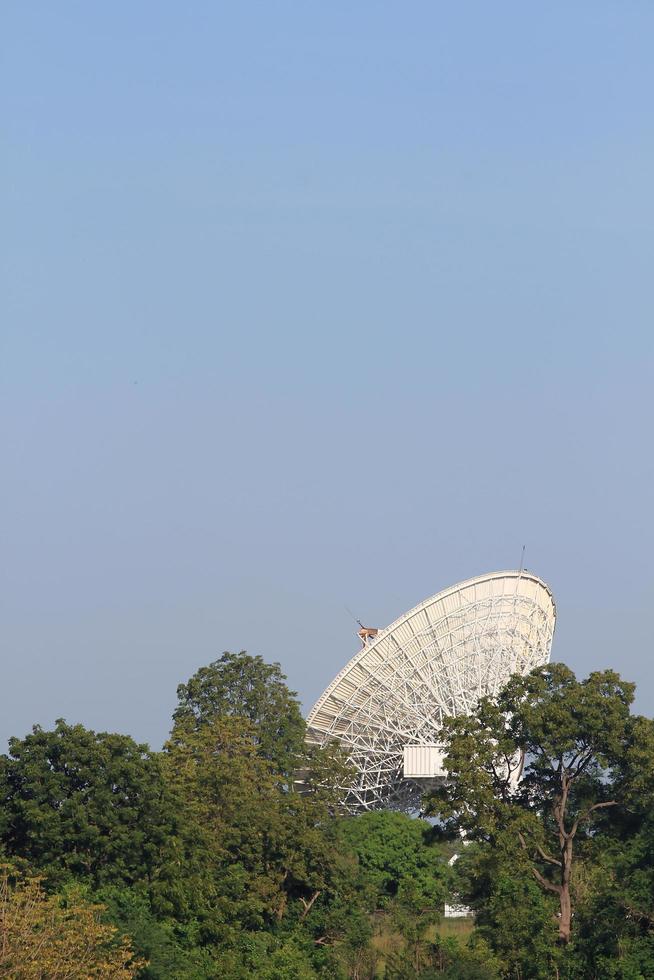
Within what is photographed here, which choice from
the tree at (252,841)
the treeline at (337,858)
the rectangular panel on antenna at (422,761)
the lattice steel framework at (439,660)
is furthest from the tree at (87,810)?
the rectangular panel on antenna at (422,761)

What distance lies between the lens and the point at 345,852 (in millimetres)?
73688

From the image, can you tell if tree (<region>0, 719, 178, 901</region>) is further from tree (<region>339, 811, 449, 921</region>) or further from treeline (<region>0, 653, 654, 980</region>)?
tree (<region>339, 811, 449, 921</region>)

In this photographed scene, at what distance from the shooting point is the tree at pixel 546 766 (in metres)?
55.9

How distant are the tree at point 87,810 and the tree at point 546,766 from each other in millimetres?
9723

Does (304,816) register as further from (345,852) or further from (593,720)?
(593,720)

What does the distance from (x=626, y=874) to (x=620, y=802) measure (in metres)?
7.44

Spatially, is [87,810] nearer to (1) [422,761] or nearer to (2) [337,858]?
(2) [337,858]

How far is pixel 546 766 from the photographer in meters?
57.8

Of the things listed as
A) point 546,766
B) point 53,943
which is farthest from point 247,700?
point 53,943

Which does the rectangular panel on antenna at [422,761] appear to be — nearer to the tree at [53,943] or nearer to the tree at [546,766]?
the tree at [546,766]

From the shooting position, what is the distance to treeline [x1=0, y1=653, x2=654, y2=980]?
50.0 m

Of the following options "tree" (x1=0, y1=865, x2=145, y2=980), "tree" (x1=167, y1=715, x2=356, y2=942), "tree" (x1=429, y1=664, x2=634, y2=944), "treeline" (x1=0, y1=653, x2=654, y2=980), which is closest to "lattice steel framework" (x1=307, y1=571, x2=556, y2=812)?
"tree" (x1=167, y1=715, x2=356, y2=942)

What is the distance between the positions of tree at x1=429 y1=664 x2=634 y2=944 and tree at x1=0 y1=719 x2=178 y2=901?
9723 millimetres

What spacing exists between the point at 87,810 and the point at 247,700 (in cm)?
4045
